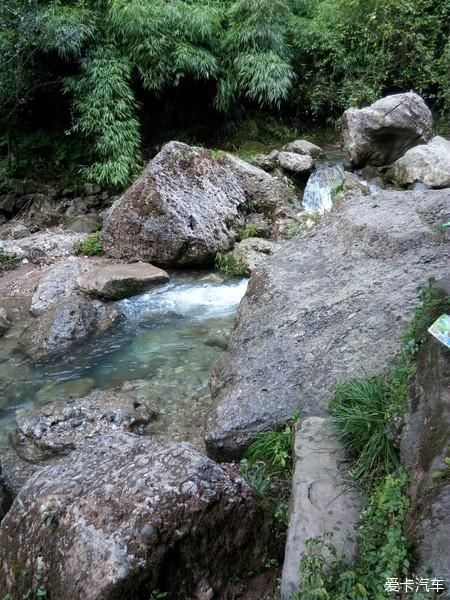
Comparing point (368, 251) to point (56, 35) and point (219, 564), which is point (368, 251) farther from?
point (56, 35)

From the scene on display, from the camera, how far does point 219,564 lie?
2479 mm

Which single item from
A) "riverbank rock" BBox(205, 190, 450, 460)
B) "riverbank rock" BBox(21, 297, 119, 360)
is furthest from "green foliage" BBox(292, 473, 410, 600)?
"riverbank rock" BBox(21, 297, 119, 360)

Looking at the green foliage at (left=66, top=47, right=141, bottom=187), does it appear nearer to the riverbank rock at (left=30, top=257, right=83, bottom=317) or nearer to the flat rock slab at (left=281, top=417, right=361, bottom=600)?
the riverbank rock at (left=30, top=257, right=83, bottom=317)

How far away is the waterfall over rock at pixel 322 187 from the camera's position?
375 inches

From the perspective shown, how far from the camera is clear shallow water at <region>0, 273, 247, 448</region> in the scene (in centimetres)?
484

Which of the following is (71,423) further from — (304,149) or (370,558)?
(304,149)

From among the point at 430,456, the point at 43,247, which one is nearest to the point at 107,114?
the point at 43,247

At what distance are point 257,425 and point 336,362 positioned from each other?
729 mm

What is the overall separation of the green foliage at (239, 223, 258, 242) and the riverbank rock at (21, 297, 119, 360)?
271 centimetres

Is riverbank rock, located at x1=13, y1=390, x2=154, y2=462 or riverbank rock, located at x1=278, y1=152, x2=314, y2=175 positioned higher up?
riverbank rock, located at x1=278, y1=152, x2=314, y2=175

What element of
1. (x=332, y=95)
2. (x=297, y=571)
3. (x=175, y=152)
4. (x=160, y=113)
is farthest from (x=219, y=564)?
(x=332, y=95)

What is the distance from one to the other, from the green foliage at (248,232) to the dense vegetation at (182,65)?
3.09m

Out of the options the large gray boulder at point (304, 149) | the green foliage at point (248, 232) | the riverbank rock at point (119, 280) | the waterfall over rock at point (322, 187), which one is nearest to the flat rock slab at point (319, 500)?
the riverbank rock at point (119, 280)

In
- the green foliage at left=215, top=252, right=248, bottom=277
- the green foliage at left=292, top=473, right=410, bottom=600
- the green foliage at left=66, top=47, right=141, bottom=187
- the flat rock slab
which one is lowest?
the green foliage at left=215, top=252, right=248, bottom=277
